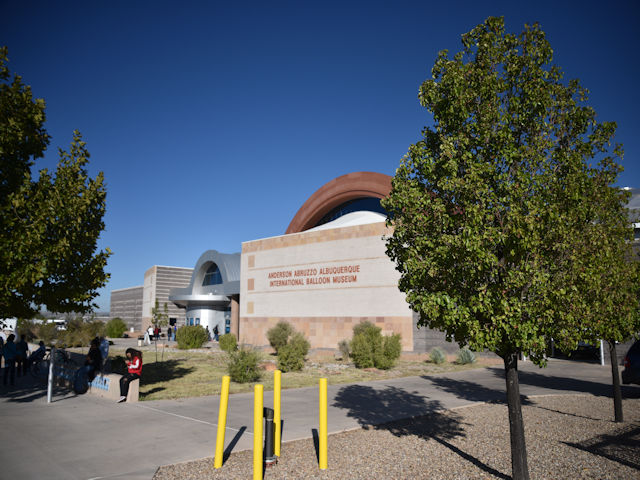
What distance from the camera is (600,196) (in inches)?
299

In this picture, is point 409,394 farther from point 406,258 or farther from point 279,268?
point 279,268

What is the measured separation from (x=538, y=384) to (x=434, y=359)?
7575mm

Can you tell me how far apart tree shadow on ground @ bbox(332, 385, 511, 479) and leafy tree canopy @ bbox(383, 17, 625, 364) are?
2.52 m

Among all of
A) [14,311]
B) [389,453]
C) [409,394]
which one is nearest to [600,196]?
[389,453]

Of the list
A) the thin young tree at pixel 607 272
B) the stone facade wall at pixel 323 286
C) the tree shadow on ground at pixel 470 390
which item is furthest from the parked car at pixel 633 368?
the stone facade wall at pixel 323 286

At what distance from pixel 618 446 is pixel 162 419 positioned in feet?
27.5

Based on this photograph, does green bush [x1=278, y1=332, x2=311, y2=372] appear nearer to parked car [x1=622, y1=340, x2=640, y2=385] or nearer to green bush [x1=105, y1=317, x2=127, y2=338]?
parked car [x1=622, y1=340, x2=640, y2=385]

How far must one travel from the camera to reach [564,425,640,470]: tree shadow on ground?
6.67 m

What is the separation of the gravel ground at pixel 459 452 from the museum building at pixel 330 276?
49.6ft

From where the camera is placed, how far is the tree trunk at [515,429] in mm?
5574

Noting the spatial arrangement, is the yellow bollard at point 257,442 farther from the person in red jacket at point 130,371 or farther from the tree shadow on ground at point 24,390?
the tree shadow on ground at point 24,390

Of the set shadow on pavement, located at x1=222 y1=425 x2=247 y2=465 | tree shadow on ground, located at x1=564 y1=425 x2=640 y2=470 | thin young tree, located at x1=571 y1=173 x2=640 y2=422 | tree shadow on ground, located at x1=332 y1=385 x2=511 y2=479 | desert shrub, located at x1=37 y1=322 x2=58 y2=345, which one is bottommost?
tree shadow on ground, located at x1=332 y1=385 x2=511 y2=479

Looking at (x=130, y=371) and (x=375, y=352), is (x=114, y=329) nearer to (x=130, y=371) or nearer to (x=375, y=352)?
(x=375, y=352)

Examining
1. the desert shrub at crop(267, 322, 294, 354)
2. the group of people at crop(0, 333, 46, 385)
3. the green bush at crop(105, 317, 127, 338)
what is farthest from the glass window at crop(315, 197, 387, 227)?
the green bush at crop(105, 317, 127, 338)
